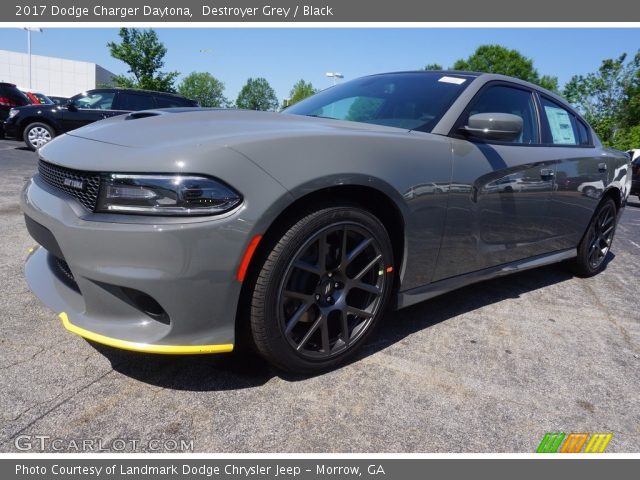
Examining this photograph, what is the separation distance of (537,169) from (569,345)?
1082mm

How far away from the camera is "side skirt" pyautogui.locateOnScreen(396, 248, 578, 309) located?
2312mm

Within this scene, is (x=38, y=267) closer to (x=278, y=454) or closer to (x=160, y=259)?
(x=160, y=259)

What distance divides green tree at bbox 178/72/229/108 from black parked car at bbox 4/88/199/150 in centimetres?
5989

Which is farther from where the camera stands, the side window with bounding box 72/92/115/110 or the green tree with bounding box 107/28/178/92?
the green tree with bounding box 107/28/178/92

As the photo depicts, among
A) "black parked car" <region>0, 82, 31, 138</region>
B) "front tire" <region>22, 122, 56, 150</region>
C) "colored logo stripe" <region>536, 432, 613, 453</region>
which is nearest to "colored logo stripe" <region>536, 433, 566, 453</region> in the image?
"colored logo stripe" <region>536, 432, 613, 453</region>

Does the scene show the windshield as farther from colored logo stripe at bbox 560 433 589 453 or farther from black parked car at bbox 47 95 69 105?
black parked car at bbox 47 95 69 105

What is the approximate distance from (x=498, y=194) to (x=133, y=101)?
9249mm

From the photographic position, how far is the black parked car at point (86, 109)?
32.0 ft

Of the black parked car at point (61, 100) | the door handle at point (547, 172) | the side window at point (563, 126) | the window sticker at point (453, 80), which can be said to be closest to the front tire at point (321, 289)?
the window sticker at point (453, 80)

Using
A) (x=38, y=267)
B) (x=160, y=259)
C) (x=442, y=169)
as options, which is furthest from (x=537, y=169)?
(x=38, y=267)

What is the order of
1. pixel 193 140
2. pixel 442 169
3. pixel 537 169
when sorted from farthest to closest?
pixel 537 169 → pixel 442 169 → pixel 193 140

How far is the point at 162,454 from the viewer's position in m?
1.51

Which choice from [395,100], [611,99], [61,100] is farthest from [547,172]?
[611,99]

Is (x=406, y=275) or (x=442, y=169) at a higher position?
(x=442, y=169)
